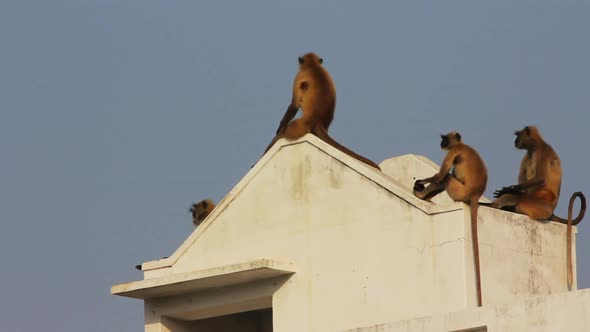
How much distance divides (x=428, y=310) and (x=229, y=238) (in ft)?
8.48

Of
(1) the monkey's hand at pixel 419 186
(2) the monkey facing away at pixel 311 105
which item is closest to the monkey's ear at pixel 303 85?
(2) the monkey facing away at pixel 311 105

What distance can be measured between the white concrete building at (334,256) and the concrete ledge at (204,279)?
1 cm

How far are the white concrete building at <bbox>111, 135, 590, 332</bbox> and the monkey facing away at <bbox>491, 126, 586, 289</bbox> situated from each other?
4.9 inches

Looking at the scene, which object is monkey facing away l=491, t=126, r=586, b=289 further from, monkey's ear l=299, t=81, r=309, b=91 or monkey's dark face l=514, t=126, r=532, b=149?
monkey's ear l=299, t=81, r=309, b=91

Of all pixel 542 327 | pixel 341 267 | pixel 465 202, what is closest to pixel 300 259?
pixel 341 267

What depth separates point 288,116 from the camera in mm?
20312

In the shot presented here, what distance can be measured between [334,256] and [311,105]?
2.11 metres

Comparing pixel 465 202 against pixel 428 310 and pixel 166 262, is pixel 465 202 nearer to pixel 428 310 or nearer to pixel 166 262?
pixel 428 310

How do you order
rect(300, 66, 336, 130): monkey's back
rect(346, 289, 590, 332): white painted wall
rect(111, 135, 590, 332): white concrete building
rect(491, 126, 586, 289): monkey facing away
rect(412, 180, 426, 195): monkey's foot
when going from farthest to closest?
1. rect(300, 66, 336, 130): monkey's back
2. rect(491, 126, 586, 289): monkey facing away
3. rect(412, 180, 426, 195): monkey's foot
4. rect(111, 135, 590, 332): white concrete building
5. rect(346, 289, 590, 332): white painted wall

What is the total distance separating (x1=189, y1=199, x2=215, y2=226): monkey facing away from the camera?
71.6ft

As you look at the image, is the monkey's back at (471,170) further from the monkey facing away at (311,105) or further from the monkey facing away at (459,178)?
the monkey facing away at (311,105)

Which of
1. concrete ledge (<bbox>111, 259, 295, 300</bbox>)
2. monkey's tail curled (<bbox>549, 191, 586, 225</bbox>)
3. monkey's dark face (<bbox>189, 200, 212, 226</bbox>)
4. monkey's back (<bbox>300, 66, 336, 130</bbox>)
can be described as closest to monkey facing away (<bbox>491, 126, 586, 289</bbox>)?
monkey's tail curled (<bbox>549, 191, 586, 225</bbox>)

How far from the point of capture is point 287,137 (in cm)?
1948

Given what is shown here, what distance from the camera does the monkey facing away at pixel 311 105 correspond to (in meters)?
19.7
